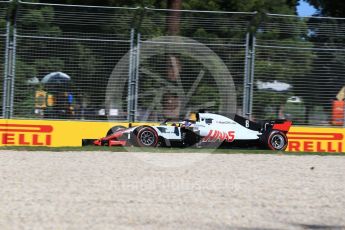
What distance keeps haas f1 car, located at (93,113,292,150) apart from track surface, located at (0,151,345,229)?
100 inches

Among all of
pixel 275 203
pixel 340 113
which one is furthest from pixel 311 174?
pixel 340 113

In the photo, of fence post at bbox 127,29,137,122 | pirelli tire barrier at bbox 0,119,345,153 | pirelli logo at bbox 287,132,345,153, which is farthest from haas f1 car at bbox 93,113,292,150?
pirelli logo at bbox 287,132,345,153

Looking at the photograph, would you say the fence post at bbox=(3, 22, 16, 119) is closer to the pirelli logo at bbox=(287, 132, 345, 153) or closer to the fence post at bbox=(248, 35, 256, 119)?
the fence post at bbox=(248, 35, 256, 119)

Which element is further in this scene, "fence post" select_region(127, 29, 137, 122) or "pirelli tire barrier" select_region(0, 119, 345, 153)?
"fence post" select_region(127, 29, 137, 122)

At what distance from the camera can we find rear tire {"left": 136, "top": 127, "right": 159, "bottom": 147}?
13492 mm

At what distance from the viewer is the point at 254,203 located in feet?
22.5

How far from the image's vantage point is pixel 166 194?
7.25 m

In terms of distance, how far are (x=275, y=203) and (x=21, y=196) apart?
2.83 m

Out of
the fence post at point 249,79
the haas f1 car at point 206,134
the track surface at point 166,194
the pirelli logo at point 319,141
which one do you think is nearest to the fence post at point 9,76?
the haas f1 car at point 206,134

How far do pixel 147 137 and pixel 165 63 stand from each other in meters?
2.29

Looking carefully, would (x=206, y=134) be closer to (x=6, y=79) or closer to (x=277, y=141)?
(x=277, y=141)

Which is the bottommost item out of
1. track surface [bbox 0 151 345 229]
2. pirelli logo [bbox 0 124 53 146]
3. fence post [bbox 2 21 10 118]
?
track surface [bbox 0 151 345 229]

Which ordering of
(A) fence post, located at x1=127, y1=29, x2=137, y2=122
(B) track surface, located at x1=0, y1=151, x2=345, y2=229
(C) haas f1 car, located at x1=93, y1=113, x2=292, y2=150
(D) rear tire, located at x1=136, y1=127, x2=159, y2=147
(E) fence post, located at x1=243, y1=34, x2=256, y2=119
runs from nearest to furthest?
(B) track surface, located at x1=0, y1=151, x2=345, y2=229 < (D) rear tire, located at x1=136, y1=127, x2=159, y2=147 < (C) haas f1 car, located at x1=93, y1=113, x2=292, y2=150 < (A) fence post, located at x1=127, y1=29, x2=137, y2=122 < (E) fence post, located at x1=243, y1=34, x2=256, y2=119

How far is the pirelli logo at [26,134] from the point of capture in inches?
551
